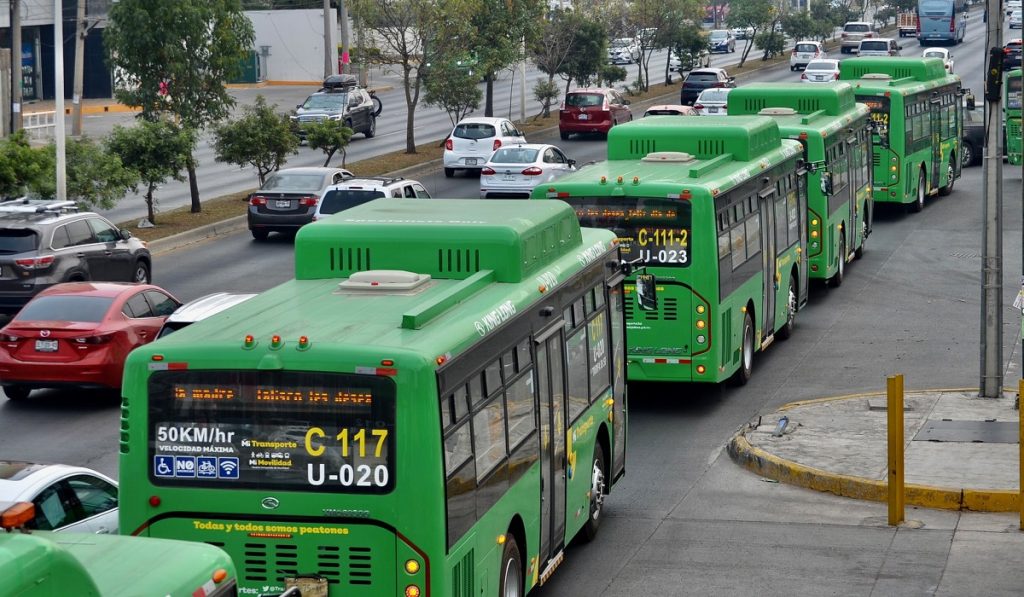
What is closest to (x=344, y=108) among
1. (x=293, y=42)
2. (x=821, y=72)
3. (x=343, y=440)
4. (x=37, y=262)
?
(x=821, y=72)

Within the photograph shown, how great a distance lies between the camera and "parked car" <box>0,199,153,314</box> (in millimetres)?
23328

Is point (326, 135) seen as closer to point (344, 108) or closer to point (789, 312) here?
point (344, 108)

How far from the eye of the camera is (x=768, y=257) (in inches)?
→ 816

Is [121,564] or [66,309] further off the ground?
[121,564]

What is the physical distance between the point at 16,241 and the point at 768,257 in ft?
36.7

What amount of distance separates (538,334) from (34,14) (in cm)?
5983

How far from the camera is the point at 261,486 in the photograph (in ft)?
30.3

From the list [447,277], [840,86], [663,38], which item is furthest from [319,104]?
[447,277]

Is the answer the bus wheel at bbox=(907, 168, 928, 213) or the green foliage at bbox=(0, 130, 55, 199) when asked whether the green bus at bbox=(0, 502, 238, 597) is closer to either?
the green foliage at bbox=(0, 130, 55, 199)

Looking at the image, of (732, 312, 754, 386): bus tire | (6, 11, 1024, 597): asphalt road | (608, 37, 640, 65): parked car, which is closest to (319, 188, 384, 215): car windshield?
(6, 11, 1024, 597): asphalt road

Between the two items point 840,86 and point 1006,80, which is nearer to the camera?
point 840,86

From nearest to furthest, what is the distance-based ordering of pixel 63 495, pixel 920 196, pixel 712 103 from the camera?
pixel 63 495 < pixel 920 196 < pixel 712 103

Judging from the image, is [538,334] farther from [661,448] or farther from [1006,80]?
[1006,80]

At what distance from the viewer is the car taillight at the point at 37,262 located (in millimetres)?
23344
